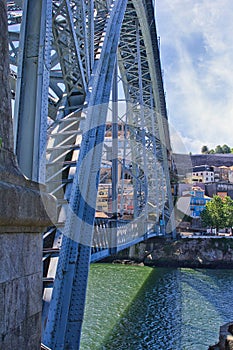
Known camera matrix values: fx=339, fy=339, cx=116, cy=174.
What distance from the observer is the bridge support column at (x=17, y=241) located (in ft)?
5.35

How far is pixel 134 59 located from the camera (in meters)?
18.9

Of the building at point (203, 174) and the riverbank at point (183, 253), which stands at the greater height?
the building at point (203, 174)

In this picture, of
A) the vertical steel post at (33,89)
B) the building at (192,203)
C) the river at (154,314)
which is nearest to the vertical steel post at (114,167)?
the river at (154,314)

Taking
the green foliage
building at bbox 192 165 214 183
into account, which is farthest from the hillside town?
the green foliage

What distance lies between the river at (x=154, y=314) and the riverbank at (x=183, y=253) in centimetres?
1115

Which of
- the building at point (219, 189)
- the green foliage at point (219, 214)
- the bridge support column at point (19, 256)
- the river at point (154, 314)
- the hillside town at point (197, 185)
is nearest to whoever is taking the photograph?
the bridge support column at point (19, 256)

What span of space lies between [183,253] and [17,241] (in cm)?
3435

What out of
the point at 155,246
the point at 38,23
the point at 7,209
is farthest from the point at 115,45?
the point at 155,246

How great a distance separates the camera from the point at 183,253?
113 ft

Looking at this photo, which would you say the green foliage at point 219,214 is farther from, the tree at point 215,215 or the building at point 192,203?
the building at point 192,203

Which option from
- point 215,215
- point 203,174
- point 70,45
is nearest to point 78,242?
point 70,45

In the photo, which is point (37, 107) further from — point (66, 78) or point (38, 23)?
point (66, 78)

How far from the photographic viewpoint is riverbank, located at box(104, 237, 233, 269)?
33.7 m

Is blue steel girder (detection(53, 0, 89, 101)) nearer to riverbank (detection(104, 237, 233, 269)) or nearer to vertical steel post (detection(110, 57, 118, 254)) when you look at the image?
vertical steel post (detection(110, 57, 118, 254))
